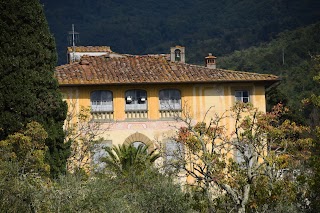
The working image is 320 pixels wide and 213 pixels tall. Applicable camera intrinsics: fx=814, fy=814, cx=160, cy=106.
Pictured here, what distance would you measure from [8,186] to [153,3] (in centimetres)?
15437

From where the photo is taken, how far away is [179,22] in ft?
488

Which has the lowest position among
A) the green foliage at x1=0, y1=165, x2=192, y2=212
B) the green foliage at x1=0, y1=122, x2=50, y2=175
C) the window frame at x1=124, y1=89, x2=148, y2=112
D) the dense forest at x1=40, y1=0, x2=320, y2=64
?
the green foliage at x1=0, y1=165, x2=192, y2=212

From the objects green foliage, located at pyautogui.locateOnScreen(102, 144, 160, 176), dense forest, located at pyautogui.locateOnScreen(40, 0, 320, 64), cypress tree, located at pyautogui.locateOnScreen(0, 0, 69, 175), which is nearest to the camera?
cypress tree, located at pyautogui.locateOnScreen(0, 0, 69, 175)

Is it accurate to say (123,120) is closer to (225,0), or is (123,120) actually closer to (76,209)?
(76,209)

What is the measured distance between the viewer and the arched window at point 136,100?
3869 centimetres

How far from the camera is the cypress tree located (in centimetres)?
2881

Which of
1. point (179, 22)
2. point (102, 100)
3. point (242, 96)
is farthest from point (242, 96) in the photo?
point (179, 22)

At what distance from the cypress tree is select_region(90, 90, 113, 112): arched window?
782cm

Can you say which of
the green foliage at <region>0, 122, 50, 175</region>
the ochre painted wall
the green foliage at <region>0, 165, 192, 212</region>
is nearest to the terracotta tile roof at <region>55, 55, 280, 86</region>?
the ochre painted wall

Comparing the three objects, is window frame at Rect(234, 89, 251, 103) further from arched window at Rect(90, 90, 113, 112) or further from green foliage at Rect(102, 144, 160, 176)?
Answer: green foliage at Rect(102, 144, 160, 176)

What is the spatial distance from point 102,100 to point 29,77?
30.4ft

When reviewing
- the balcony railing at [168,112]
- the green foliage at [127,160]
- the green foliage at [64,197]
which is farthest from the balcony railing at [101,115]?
the green foliage at [64,197]

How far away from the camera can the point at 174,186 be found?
24.3 meters

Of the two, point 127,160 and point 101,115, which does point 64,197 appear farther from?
point 101,115
